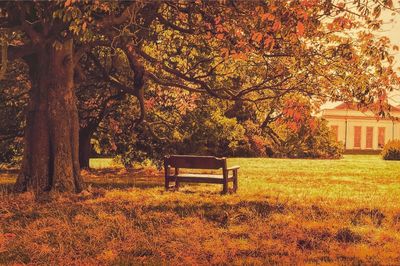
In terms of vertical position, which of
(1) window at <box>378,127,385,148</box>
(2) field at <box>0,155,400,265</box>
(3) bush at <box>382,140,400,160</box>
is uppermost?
(1) window at <box>378,127,385,148</box>

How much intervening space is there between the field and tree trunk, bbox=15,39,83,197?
92 centimetres

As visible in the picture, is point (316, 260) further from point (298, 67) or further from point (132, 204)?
point (298, 67)

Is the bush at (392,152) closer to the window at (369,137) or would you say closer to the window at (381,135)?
the window at (369,137)

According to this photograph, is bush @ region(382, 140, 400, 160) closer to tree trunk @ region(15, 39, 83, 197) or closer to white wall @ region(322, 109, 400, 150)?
tree trunk @ region(15, 39, 83, 197)

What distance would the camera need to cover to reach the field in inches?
265

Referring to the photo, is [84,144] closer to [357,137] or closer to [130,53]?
[130,53]

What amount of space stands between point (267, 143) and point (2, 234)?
3808cm

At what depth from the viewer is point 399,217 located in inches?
393

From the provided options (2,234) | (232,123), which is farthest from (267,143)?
(2,234)

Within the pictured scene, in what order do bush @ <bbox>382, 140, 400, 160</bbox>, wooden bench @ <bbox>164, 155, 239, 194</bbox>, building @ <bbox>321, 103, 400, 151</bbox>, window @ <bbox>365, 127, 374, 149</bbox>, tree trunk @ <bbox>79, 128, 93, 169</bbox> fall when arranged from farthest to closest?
window @ <bbox>365, 127, 374, 149</bbox> < building @ <bbox>321, 103, 400, 151</bbox> < bush @ <bbox>382, 140, 400, 160</bbox> < tree trunk @ <bbox>79, 128, 93, 169</bbox> < wooden bench @ <bbox>164, 155, 239, 194</bbox>

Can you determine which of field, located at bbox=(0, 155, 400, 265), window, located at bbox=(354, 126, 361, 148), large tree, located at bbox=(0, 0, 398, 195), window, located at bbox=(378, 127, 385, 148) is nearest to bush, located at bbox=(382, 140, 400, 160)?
large tree, located at bbox=(0, 0, 398, 195)

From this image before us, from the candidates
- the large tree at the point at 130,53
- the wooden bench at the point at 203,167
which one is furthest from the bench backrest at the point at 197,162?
the large tree at the point at 130,53

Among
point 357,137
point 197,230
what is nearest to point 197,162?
point 197,230

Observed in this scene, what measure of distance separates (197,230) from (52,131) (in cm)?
606
